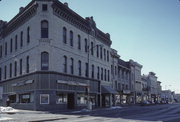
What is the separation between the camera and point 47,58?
3544 centimetres

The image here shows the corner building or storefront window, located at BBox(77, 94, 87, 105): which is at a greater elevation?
the corner building

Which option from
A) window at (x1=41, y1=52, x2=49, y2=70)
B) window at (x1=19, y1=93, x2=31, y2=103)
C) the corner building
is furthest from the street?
window at (x1=41, y1=52, x2=49, y2=70)

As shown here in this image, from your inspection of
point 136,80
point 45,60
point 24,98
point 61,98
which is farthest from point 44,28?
point 136,80

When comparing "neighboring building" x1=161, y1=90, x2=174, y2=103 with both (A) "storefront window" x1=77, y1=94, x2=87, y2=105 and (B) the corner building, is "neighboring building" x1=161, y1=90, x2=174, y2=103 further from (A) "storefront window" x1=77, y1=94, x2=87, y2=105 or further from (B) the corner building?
(B) the corner building

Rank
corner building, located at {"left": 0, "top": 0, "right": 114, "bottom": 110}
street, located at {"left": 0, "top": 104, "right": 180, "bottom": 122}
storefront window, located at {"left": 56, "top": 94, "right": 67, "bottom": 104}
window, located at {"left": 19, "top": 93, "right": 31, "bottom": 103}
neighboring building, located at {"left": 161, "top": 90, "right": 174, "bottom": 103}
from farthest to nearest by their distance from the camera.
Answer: neighboring building, located at {"left": 161, "top": 90, "right": 174, "bottom": 103} → window, located at {"left": 19, "top": 93, "right": 31, "bottom": 103} → storefront window, located at {"left": 56, "top": 94, "right": 67, "bottom": 104} → corner building, located at {"left": 0, "top": 0, "right": 114, "bottom": 110} → street, located at {"left": 0, "top": 104, "right": 180, "bottom": 122}

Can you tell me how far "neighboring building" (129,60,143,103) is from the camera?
80875mm

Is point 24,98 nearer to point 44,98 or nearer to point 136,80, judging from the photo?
point 44,98

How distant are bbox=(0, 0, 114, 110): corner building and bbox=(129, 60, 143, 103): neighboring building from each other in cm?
3373

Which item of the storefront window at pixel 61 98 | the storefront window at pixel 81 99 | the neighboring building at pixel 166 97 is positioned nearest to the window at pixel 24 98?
the storefront window at pixel 61 98

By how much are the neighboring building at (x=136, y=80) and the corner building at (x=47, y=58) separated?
33731 mm

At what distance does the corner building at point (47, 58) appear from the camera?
35.1m

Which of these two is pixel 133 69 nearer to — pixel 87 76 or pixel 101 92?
pixel 101 92

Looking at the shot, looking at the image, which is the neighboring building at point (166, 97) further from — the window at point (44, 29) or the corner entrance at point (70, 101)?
the window at point (44, 29)

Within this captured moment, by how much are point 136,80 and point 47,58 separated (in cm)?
5420
